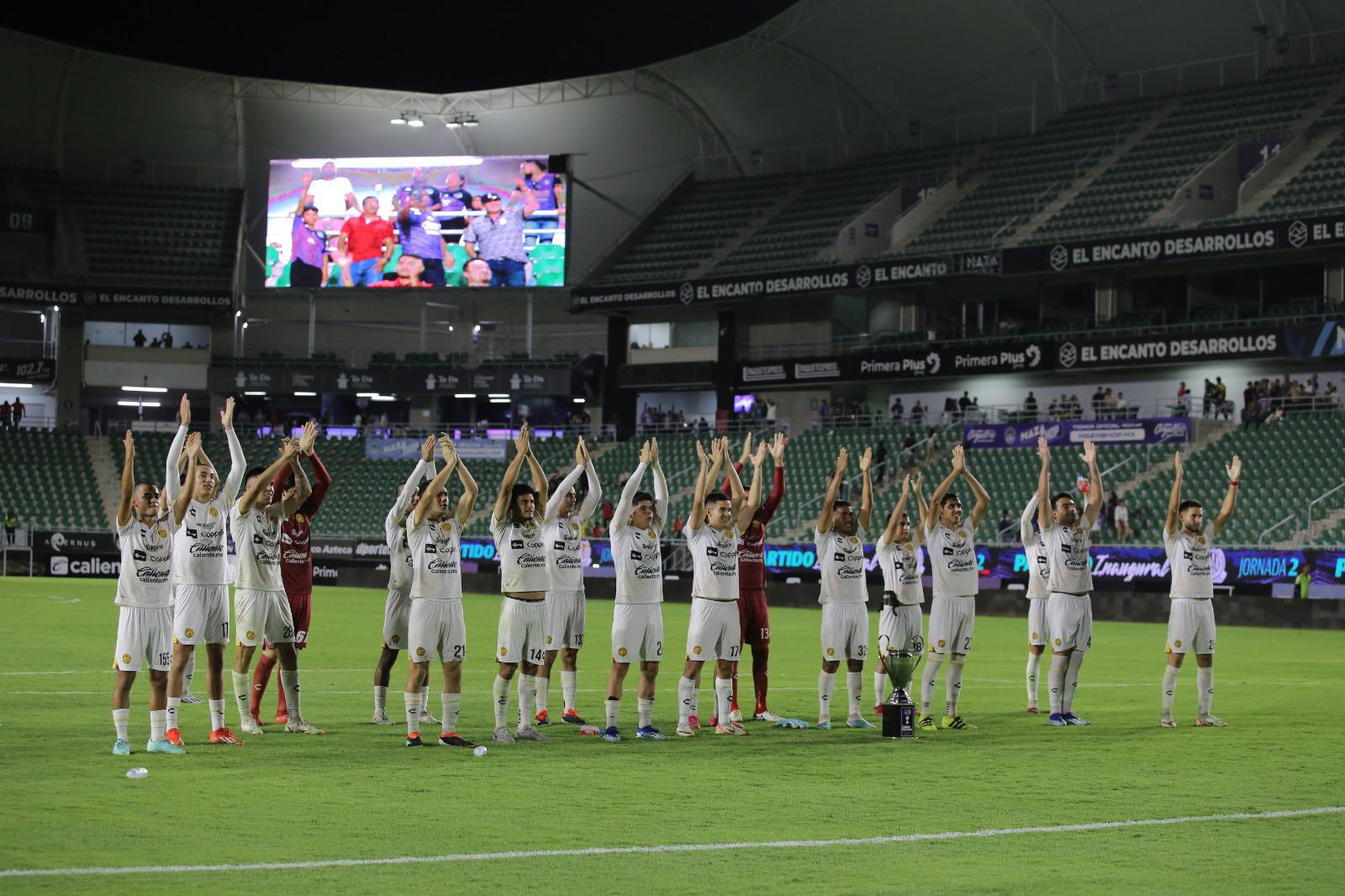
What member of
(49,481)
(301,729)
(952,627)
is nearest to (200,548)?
(301,729)

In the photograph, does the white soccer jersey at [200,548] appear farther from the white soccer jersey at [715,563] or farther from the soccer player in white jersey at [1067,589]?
the soccer player in white jersey at [1067,589]

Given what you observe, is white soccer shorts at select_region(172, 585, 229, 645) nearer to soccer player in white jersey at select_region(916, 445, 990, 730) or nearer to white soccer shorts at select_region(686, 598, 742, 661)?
white soccer shorts at select_region(686, 598, 742, 661)

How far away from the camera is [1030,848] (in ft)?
33.6

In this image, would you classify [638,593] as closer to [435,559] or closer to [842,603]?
[435,559]

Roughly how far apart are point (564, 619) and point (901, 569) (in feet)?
13.6

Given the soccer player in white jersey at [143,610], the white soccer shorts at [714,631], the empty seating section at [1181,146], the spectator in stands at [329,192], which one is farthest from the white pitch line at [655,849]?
the spectator in stands at [329,192]

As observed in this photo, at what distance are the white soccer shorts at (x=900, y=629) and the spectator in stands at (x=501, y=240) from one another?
1905 inches

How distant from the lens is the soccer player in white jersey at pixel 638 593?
15414 mm

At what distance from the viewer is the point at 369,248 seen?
2549 inches

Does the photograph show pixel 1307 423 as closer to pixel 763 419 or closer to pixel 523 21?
pixel 763 419

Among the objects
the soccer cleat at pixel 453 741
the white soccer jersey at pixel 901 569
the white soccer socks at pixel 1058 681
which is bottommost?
the soccer cleat at pixel 453 741

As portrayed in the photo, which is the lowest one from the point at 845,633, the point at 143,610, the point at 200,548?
the point at 845,633

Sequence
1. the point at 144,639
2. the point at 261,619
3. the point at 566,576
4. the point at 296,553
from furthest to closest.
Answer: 1. the point at 296,553
2. the point at 566,576
3. the point at 261,619
4. the point at 144,639

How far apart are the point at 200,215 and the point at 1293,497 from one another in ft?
154
